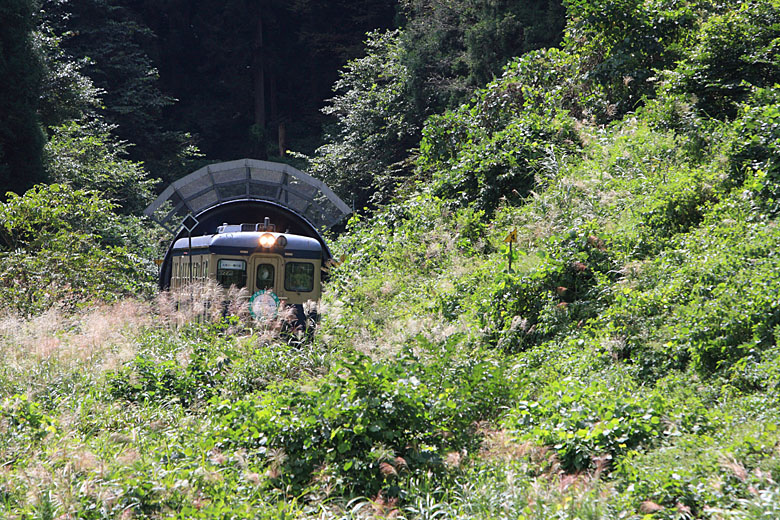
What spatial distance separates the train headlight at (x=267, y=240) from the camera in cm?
1219

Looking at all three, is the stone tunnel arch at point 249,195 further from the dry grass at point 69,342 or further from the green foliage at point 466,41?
the dry grass at point 69,342

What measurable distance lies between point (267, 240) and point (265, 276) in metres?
0.59

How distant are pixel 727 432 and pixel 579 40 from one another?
10589 millimetres

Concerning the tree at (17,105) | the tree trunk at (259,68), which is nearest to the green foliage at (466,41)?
the tree at (17,105)

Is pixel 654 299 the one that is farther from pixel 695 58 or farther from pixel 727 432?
pixel 695 58

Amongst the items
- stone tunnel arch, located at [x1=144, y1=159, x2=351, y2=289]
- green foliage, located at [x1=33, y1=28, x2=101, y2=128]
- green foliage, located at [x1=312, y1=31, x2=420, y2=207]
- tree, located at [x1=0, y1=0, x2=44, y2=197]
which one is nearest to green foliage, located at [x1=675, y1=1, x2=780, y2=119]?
stone tunnel arch, located at [x1=144, y1=159, x2=351, y2=289]

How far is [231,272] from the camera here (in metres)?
12.1

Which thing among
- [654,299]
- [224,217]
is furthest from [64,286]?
[654,299]

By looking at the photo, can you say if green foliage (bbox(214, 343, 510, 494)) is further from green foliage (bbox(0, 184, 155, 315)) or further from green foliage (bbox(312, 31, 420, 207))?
green foliage (bbox(312, 31, 420, 207))

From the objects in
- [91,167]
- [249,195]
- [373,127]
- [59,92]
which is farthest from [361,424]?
[373,127]

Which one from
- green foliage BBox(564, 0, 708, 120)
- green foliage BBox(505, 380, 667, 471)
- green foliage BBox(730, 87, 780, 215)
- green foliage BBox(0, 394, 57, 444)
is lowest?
green foliage BBox(0, 394, 57, 444)

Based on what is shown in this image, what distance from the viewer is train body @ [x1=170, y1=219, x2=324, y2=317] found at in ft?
39.5

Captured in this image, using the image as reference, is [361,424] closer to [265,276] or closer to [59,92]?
[265,276]

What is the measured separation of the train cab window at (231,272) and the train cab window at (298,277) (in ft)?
2.33
